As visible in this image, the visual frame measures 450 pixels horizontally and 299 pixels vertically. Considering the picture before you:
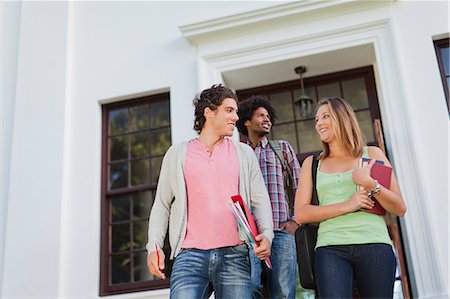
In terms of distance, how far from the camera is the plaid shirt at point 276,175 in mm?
3936

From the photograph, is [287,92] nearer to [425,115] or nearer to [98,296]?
[425,115]

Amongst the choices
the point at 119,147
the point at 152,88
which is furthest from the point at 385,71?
the point at 119,147

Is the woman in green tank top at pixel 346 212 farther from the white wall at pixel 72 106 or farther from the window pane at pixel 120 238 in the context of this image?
the window pane at pixel 120 238

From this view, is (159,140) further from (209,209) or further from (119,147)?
(209,209)

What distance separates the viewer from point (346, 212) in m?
3.04

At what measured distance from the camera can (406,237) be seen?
5461 millimetres

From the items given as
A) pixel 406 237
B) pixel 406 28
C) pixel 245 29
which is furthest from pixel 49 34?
pixel 406 237

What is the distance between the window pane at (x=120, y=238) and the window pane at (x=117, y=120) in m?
2.29

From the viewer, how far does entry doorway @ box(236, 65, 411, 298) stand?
20.5 feet

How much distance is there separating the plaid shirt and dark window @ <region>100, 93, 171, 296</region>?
0.88 m

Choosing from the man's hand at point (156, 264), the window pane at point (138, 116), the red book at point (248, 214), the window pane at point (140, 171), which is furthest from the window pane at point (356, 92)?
the window pane at point (140, 171)

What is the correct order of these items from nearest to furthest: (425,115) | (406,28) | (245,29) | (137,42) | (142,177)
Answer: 1. (425,115)
2. (406,28)
3. (245,29)
4. (137,42)
5. (142,177)

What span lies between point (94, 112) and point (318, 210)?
393 cm

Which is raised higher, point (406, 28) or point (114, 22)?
point (114, 22)
